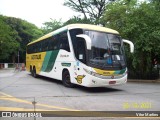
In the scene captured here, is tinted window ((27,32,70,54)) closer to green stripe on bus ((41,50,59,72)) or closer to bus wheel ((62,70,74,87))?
green stripe on bus ((41,50,59,72))

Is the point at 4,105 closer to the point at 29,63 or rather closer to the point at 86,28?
the point at 86,28

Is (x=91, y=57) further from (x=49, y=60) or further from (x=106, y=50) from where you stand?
(x=49, y=60)

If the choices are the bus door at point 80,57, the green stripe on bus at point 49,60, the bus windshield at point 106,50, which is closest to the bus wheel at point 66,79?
the bus door at point 80,57

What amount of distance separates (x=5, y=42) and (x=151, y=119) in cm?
4272

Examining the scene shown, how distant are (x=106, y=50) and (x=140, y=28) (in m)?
8.09

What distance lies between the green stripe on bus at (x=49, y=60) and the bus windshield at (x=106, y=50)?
13.7 feet

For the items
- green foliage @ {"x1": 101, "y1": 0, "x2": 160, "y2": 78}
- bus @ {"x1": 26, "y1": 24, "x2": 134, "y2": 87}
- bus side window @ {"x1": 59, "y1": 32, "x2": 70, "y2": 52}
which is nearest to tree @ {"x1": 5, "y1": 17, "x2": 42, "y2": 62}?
green foliage @ {"x1": 101, "y1": 0, "x2": 160, "y2": 78}

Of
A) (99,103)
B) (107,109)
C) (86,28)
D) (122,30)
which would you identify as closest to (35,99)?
(99,103)

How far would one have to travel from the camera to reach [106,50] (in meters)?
13.2

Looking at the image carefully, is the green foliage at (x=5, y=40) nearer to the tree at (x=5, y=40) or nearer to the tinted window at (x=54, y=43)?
the tree at (x=5, y=40)

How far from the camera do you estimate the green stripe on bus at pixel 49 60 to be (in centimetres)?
1750

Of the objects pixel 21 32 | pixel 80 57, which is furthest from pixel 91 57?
pixel 21 32

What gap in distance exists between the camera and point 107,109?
888 cm

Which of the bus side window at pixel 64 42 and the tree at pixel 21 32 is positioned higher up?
the tree at pixel 21 32
